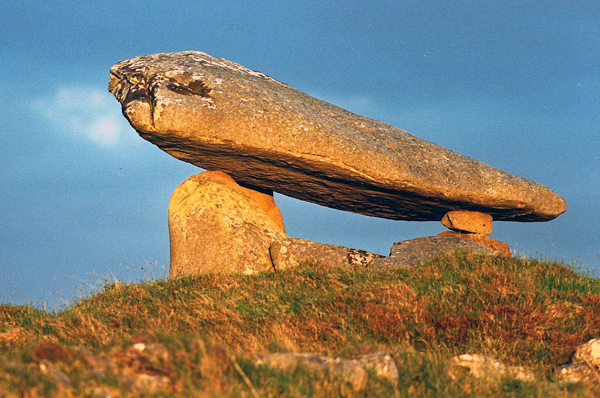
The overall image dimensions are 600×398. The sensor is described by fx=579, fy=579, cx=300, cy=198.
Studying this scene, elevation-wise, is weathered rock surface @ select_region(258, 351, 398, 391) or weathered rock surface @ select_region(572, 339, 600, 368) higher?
weathered rock surface @ select_region(572, 339, 600, 368)

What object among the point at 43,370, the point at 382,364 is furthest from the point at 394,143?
the point at 43,370

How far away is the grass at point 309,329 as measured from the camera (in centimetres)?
532

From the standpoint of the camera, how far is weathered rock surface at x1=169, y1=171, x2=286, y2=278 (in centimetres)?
1510

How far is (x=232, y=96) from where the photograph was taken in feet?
48.1

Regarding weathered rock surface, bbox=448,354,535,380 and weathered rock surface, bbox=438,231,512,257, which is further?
weathered rock surface, bbox=438,231,512,257

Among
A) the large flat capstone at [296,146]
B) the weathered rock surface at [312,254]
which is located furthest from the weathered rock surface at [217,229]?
the large flat capstone at [296,146]

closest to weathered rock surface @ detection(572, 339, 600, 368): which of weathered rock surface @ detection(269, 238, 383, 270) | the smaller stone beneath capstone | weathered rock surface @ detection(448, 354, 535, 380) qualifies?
weathered rock surface @ detection(448, 354, 535, 380)

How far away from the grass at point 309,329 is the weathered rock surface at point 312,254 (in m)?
0.97

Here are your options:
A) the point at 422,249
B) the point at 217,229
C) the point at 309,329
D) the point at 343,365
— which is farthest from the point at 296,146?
the point at 343,365

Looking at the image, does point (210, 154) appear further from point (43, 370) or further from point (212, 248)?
point (43, 370)

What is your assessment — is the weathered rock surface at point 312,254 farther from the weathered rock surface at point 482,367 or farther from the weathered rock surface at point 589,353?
the weathered rock surface at point 482,367

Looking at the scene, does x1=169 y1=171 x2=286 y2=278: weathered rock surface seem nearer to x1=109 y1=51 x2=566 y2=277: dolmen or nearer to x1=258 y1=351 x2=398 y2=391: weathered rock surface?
x1=109 y1=51 x2=566 y2=277: dolmen

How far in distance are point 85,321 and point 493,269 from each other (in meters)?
8.32

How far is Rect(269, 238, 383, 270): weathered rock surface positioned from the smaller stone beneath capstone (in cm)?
335
